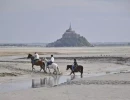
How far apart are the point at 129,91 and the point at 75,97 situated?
328cm

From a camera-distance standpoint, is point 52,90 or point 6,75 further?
point 6,75

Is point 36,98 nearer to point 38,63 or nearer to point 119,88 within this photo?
point 119,88

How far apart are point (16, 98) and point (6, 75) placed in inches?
510

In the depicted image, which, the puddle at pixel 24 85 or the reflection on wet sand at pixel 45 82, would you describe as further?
the reflection on wet sand at pixel 45 82

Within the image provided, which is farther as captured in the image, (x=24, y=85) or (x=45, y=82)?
(x=45, y=82)

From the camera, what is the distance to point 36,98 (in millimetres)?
15789

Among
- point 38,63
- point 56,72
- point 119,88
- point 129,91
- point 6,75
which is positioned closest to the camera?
point 129,91

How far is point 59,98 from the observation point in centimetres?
1581

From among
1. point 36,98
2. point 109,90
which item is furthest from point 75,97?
point 109,90

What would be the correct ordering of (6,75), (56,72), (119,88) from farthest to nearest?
(56,72), (6,75), (119,88)

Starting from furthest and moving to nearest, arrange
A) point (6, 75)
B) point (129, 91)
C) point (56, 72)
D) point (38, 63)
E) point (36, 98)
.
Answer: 1. point (38, 63)
2. point (56, 72)
3. point (6, 75)
4. point (129, 91)
5. point (36, 98)

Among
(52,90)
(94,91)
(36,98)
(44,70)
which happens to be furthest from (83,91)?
(44,70)

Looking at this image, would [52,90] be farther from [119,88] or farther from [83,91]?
[119,88]

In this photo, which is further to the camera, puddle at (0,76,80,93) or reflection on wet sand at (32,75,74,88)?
reflection on wet sand at (32,75,74,88)
